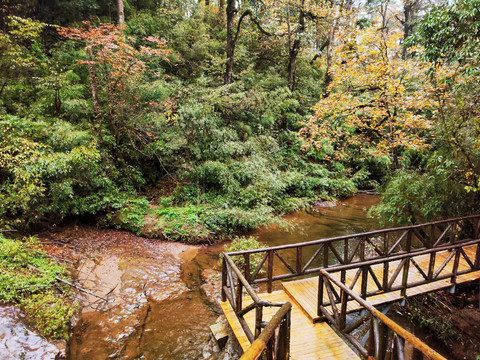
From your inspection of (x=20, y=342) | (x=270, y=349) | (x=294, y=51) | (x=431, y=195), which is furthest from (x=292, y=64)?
(x=20, y=342)

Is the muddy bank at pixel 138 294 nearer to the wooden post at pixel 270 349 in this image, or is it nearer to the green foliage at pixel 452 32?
the wooden post at pixel 270 349

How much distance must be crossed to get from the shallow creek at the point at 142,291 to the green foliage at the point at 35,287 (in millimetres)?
493

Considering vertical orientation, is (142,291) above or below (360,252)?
below

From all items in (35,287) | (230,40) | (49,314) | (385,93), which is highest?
(230,40)

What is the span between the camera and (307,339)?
4543mm

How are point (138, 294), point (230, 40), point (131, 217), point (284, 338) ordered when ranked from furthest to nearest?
point (230, 40) → point (131, 217) → point (138, 294) → point (284, 338)

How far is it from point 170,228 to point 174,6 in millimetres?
16139

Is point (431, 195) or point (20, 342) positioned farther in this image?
point (431, 195)

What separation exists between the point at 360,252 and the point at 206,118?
829cm

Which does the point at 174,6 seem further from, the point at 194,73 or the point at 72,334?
the point at 72,334

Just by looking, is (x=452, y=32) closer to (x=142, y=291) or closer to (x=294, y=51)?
(x=142, y=291)

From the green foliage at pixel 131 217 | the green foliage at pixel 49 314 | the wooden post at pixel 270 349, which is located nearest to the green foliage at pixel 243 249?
the green foliage at pixel 131 217

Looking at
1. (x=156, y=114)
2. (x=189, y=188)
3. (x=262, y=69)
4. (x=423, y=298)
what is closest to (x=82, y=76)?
(x=156, y=114)

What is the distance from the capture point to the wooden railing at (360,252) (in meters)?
5.86
